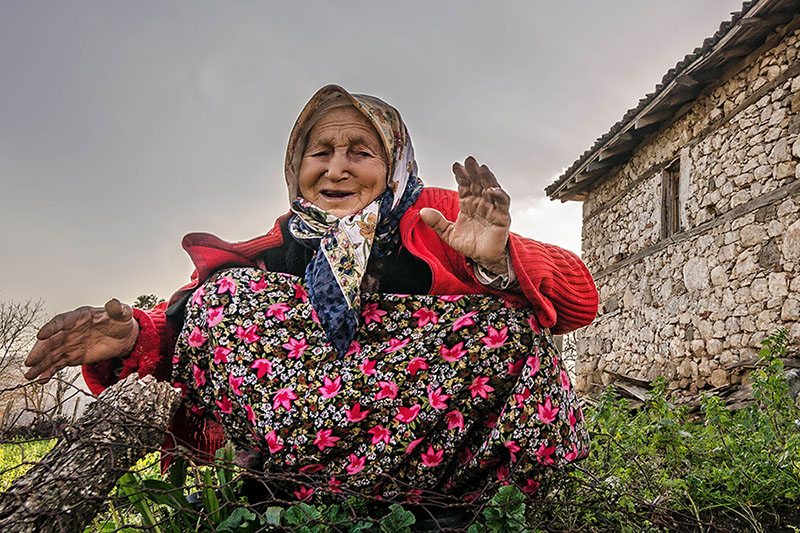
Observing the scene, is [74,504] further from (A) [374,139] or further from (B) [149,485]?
(A) [374,139]

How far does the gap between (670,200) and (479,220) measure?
529 centimetres

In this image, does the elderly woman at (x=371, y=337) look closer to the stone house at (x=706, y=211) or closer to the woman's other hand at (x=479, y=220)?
the woman's other hand at (x=479, y=220)

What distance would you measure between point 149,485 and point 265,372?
1.36ft

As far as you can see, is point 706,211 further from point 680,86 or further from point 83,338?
point 83,338

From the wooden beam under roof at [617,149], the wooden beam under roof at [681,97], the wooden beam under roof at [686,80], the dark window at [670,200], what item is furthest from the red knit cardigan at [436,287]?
the wooden beam under roof at [617,149]

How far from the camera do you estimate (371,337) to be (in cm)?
163

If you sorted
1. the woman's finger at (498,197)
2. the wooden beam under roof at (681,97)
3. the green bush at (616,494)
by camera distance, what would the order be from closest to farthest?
the green bush at (616,494)
the woman's finger at (498,197)
the wooden beam under roof at (681,97)

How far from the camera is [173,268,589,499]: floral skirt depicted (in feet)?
4.90

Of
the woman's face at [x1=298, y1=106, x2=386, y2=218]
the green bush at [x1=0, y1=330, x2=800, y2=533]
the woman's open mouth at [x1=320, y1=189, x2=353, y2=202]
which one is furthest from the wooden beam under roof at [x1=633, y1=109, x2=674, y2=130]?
the woman's open mouth at [x1=320, y1=189, x2=353, y2=202]

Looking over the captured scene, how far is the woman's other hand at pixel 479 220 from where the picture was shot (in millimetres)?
1471

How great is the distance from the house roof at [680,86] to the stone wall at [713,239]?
134 mm

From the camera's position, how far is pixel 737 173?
483 centimetres

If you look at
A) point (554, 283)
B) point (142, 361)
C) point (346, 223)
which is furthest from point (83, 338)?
point (554, 283)

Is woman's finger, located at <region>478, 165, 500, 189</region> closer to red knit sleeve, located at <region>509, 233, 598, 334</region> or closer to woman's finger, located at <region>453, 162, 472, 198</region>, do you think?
woman's finger, located at <region>453, 162, 472, 198</region>
